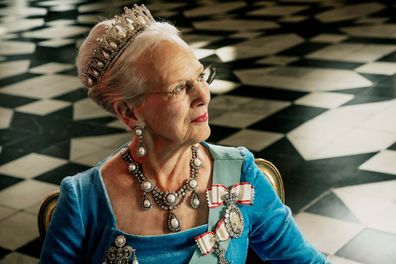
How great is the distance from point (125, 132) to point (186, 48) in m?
3.77

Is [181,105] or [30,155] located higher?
[181,105]

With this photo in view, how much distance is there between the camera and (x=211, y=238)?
5.10ft

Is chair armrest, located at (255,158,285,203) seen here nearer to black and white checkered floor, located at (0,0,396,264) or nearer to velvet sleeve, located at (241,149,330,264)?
velvet sleeve, located at (241,149,330,264)

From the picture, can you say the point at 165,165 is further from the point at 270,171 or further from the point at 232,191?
the point at 270,171

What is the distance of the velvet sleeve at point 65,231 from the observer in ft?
4.94

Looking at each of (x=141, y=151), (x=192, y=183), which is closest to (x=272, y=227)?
(x=192, y=183)

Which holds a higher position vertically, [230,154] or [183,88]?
[183,88]

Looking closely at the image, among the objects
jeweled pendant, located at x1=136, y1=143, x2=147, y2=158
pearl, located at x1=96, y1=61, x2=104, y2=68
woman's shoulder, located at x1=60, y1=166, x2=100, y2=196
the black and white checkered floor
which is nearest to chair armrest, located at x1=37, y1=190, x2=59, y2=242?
woman's shoulder, located at x1=60, y1=166, x2=100, y2=196

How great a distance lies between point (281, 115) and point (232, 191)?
147 inches

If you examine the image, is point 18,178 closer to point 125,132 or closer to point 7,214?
point 7,214

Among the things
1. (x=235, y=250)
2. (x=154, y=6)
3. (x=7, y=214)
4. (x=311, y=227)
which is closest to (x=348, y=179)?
(x=311, y=227)

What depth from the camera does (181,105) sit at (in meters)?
1.51

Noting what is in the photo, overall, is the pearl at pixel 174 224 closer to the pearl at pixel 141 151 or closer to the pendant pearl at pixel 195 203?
the pendant pearl at pixel 195 203

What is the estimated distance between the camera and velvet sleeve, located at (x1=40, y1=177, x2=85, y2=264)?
59.3 inches
